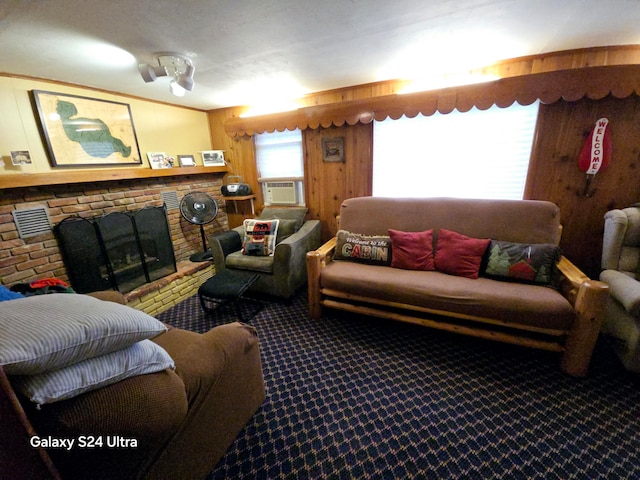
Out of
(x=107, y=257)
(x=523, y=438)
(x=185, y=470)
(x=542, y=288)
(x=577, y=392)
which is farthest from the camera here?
(x=107, y=257)

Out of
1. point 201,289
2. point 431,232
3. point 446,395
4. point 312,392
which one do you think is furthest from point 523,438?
→ point 201,289

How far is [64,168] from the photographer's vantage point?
2205 millimetres

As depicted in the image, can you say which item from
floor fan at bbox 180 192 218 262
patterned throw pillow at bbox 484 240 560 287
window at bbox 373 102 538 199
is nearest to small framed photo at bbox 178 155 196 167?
floor fan at bbox 180 192 218 262

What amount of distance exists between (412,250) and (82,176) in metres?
2.88

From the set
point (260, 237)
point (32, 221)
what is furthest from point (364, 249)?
point (32, 221)

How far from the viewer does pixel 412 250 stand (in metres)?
2.17

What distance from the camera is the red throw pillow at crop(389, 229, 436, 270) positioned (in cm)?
214

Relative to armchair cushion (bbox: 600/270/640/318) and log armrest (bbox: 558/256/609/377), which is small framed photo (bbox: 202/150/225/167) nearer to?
log armrest (bbox: 558/256/609/377)

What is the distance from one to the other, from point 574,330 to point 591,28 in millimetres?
1923

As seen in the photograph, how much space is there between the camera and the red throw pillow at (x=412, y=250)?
7.02ft

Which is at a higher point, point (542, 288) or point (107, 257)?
point (107, 257)

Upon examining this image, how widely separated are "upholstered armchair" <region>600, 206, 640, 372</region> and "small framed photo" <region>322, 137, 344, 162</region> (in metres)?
2.34

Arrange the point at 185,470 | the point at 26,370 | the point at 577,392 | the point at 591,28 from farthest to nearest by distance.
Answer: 1. the point at 591,28
2. the point at 577,392
3. the point at 185,470
4. the point at 26,370

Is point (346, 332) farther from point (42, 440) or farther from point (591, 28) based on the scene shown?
point (591, 28)
